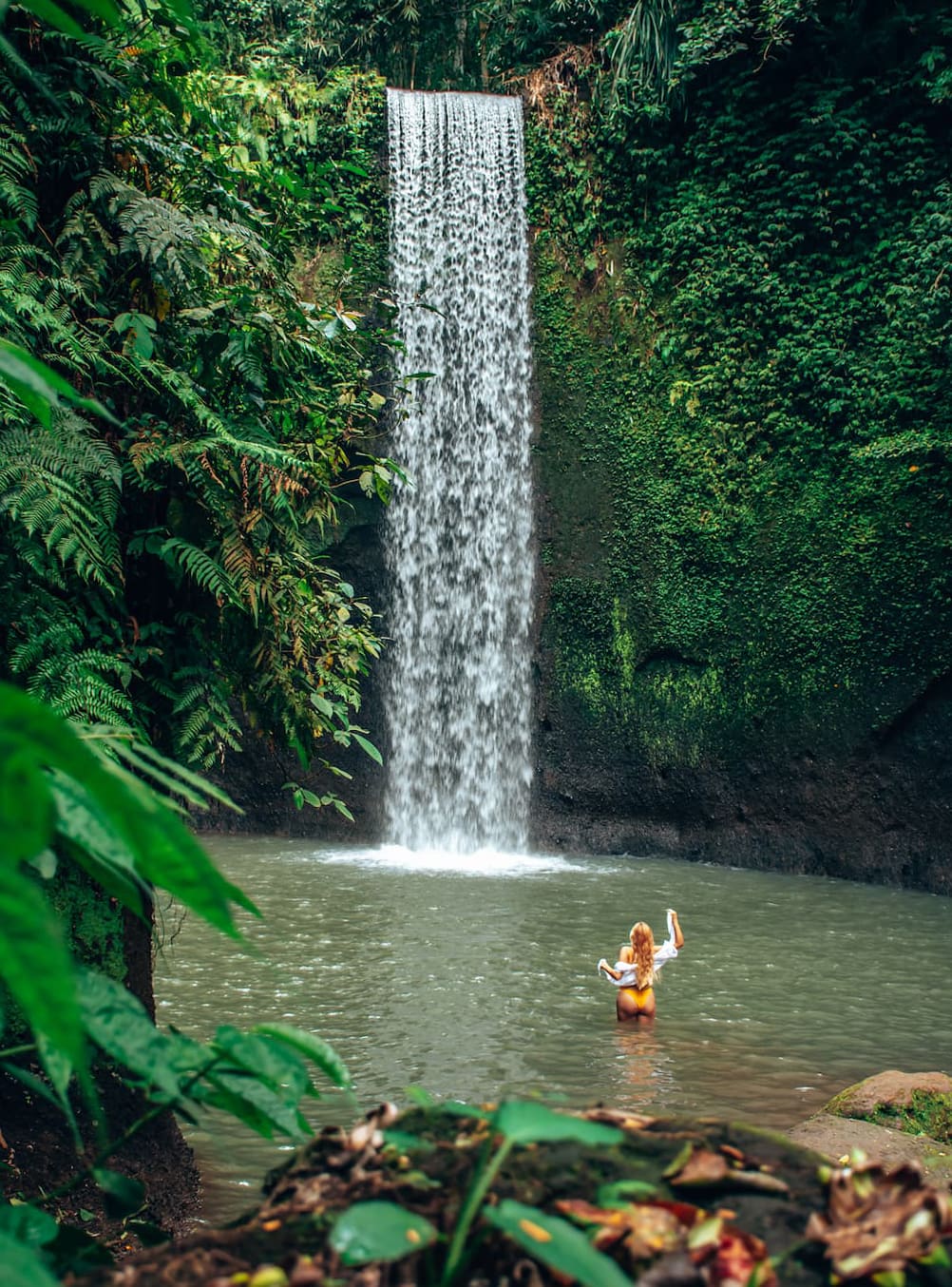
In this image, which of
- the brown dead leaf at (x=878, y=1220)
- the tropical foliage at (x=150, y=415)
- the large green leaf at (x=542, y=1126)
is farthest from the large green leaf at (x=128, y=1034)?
the tropical foliage at (x=150, y=415)

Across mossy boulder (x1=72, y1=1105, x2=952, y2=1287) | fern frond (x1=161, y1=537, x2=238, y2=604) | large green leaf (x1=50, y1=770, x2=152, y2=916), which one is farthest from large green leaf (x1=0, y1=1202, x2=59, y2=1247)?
fern frond (x1=161, y1=537, x2=238, y2=604)

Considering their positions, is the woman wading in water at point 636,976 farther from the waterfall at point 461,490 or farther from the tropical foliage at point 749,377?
the waterfall at point 461,490

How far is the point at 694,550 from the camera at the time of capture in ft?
39.8

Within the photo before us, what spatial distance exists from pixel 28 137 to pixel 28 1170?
2926 mm

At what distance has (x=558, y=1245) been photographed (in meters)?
0.79

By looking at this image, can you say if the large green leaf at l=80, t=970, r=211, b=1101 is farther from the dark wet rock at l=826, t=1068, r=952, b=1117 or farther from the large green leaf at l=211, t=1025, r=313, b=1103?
the dark wet rock at l=826, t=1068, r=952, b=1117

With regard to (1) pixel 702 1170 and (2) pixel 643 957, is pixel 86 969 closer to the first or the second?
(1) pixel 702 1170

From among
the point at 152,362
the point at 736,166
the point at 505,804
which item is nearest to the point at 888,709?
the point at 505,804

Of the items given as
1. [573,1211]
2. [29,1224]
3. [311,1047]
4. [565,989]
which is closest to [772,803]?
[565,989]

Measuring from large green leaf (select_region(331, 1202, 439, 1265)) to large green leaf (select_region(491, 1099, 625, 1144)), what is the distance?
0.10m

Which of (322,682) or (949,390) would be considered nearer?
(322,682)

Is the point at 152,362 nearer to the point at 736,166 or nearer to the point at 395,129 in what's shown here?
the point at 736,166

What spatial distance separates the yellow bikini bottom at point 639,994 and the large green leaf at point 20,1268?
5444mm

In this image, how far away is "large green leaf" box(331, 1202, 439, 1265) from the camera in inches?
33.0
